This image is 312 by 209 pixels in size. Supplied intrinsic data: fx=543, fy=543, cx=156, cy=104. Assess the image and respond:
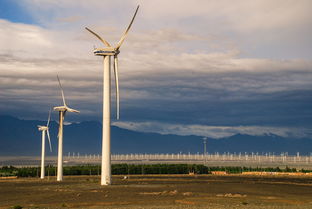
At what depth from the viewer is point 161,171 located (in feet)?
525

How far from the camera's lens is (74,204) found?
5625 cm

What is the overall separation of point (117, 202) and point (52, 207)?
25.4ft

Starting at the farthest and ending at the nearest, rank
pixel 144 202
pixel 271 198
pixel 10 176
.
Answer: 1. pixel 10 176
2. pixel 271 198
3. pixel 144 202

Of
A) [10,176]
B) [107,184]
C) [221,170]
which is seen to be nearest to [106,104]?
[107,184]

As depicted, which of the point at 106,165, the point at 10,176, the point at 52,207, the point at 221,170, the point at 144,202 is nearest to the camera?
the point at 52,207

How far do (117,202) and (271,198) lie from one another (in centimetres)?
1818

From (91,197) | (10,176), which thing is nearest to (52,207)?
(91,197)

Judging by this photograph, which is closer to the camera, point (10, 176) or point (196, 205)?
point (196, 205)

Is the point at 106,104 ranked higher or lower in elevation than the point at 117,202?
higher

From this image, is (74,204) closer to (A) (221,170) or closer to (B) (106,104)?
(B) (106,104)

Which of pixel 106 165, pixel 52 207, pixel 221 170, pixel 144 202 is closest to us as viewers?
pixel 52 207

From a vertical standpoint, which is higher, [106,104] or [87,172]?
[106,104]

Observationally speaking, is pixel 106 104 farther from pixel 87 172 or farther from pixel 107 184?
pixel 87 172

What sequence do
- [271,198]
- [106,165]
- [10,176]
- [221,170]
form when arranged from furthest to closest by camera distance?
[221,170] < [10,176] < [106,165] < [271,198]
